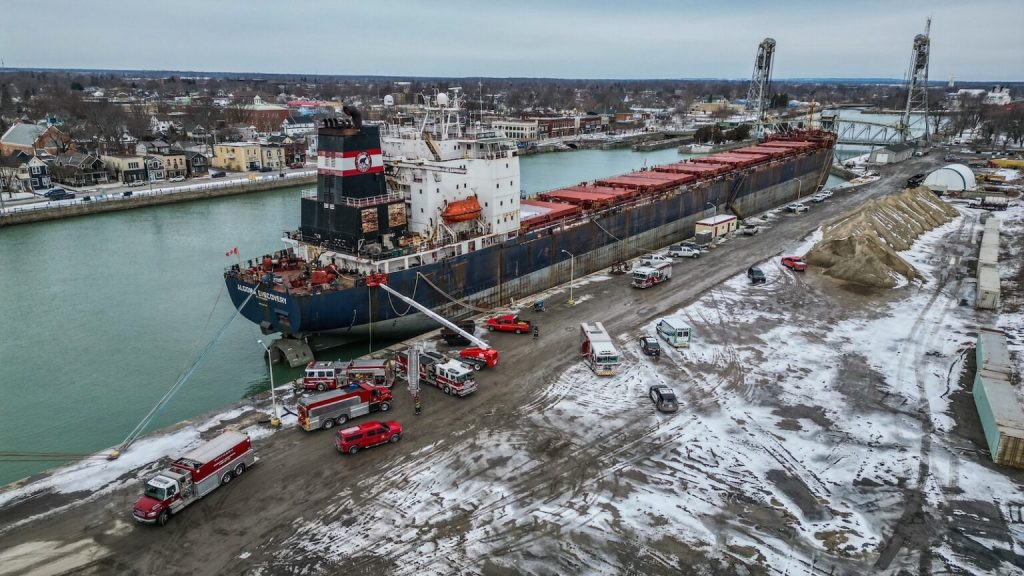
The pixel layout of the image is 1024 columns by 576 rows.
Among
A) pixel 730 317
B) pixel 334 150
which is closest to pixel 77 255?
pixel 334 150

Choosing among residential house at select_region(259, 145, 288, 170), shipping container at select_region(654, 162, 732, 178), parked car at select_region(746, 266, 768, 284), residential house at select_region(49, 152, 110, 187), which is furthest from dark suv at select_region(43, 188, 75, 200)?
parked car at select_region(746, 266, 768, 284)

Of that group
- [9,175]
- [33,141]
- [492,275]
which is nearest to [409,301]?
[492,275]

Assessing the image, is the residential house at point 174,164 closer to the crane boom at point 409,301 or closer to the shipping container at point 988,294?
the crane boom at point 409,301

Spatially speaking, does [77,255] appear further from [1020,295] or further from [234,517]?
[1020,295]

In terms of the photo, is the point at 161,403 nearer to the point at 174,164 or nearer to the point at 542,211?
the point at 542,211

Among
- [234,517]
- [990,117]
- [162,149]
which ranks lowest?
[234,517]

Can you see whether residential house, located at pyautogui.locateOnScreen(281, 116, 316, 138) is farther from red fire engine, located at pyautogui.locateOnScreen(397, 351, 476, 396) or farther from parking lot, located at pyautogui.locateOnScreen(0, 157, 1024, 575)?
parking lot, located at pyautogui.locateOnScreen(0, 157, 1024, 575)

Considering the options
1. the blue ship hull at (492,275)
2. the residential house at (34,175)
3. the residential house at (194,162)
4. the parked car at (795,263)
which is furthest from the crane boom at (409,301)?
the residential house at (194,162)
